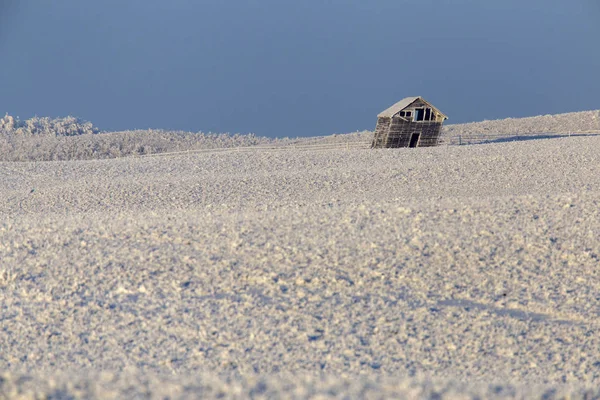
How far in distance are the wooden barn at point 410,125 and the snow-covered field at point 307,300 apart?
15.9 m

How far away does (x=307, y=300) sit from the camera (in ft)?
28.4

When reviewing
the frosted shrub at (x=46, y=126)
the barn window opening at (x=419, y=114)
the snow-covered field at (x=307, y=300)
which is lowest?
the snow-covered field at (x=307, y=300)

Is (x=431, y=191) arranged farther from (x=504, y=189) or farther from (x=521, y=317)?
(x=521, y=317)

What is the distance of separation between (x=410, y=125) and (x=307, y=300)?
24.3 meters

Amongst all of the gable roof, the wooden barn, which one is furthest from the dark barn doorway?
the gable roof

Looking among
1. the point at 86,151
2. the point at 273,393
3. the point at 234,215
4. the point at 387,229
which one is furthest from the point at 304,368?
the point at 86,151

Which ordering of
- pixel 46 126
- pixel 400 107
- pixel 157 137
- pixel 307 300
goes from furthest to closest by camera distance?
pixel 46 126 → pixel 157 137 → pixel 400 107 → pixel 307 300

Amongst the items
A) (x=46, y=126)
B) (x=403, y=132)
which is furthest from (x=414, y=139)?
(x=46, y=126)

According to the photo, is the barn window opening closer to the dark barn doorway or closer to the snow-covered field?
the dark barn doorway

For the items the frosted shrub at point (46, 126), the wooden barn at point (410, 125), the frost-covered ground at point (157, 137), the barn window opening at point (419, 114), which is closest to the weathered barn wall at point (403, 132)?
the wooden barn at point (410, 125)

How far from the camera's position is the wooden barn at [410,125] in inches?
1248

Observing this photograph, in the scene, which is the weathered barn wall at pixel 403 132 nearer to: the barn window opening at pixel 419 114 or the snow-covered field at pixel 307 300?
the barn window opening at pixel 419 114

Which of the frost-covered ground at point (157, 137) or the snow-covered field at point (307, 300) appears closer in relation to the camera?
the snow-covered field at point (307, 300)

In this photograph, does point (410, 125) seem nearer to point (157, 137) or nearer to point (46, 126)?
point (157, 137)
